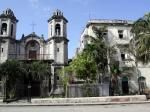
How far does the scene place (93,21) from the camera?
43938 mm

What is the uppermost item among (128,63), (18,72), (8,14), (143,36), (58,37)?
(8,14)

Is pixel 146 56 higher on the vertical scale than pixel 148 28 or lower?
lower

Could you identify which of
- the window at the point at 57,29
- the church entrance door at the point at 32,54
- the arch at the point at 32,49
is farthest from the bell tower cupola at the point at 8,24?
the window at the point at 57,29

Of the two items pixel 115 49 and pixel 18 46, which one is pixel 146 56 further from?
pixel 18 46

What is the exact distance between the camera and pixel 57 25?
48.4m

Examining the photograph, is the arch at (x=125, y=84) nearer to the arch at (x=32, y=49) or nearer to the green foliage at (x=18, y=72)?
the green foliage at (x=18, y=72)

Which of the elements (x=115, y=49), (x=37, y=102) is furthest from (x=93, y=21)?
(x=37, y=102)

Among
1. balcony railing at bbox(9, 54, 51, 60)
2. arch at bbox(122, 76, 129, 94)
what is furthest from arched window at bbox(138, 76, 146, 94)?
balcony railing at bbox(9, 54, 51, 60)

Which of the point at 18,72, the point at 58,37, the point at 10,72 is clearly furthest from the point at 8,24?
the point at 10,72

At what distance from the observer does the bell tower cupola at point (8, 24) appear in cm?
4675

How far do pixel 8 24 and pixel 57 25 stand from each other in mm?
8586

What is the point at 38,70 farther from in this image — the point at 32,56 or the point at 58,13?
the point at 58,13

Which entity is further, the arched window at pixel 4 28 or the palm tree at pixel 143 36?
the arched window at pixel 4 28

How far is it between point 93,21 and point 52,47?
28.1 feet
